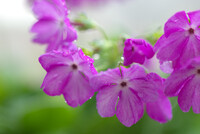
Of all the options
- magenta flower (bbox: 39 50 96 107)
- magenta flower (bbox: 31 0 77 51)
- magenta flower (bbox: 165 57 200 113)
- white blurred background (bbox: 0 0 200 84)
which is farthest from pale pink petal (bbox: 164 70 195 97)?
white blurred background (bbox: 0 0 200 84)

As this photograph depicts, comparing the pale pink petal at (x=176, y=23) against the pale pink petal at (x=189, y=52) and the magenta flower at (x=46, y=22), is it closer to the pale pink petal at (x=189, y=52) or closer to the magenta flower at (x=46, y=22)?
the pale pink petal at (x=189, y=52)

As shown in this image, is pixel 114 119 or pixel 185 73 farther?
pixel 114 119

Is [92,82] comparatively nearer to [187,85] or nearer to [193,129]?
[187,85]

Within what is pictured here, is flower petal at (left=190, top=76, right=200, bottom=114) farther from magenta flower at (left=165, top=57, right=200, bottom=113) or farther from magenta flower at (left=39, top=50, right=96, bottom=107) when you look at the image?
magenta flower at (left=39, top=50, right=96, bottom=107)

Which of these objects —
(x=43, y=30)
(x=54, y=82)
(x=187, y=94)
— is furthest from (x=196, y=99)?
(x=43, y=30)

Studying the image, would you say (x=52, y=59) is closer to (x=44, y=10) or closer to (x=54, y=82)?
(x=54, y=82)

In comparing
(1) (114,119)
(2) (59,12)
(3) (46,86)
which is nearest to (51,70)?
(3) (46,86)
